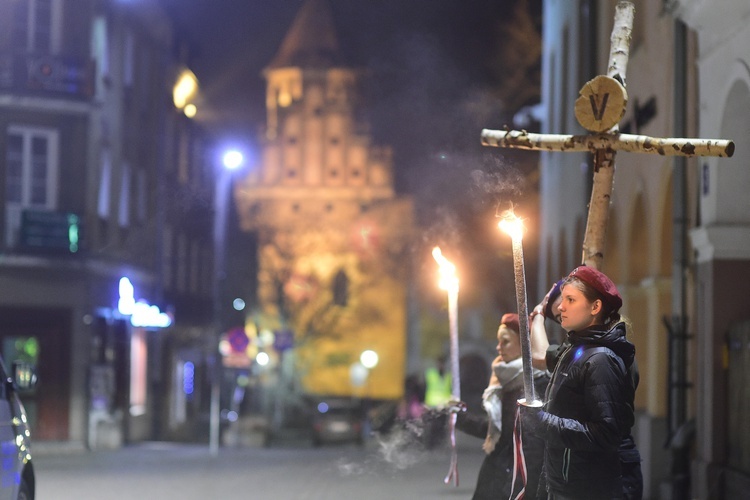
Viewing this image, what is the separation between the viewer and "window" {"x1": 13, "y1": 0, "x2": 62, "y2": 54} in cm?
3033

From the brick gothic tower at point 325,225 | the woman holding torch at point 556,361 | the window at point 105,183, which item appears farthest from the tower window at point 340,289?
the woman holding torch at point 556,361

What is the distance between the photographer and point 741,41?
41.6ft

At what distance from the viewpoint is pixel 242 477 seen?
19.9 meters

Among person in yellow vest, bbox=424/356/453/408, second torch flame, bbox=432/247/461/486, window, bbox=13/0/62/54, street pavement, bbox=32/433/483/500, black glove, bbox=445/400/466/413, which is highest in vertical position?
window, bbox=13/0/62/54

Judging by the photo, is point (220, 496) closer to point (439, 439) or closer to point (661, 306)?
point (661, 306)

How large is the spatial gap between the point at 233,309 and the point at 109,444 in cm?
3357

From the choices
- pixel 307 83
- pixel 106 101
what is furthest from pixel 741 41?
pixel 307 83

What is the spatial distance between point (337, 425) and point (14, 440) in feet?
110

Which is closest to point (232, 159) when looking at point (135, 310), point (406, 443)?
point (135, 310)

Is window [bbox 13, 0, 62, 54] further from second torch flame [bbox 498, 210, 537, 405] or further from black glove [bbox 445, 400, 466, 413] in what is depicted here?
second torch flame [bbox 498, 210, 537, 405]

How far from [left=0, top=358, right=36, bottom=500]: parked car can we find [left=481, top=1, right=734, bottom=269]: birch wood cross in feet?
13.1

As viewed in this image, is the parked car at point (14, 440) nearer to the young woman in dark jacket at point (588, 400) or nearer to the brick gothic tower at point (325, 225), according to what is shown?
the young woman in dark jacket at point (588, 400)

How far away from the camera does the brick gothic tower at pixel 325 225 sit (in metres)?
62.6

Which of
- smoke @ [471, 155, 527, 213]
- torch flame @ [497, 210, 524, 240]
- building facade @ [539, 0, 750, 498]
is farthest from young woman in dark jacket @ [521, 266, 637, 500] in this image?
building facade @ [539, 0, 750, 498]
